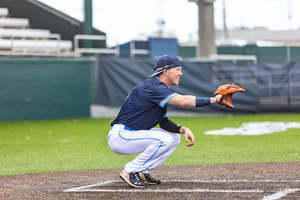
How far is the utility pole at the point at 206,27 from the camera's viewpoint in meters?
24.9

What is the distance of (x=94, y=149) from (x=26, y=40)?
12.8 meters

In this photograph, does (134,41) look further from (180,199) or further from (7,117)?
(180,199)

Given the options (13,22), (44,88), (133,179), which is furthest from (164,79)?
(13,22)

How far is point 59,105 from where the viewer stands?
18078mm

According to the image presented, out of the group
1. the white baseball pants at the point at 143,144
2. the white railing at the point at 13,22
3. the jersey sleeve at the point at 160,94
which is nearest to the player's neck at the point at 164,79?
the jersey sleeve at the point at 160,94

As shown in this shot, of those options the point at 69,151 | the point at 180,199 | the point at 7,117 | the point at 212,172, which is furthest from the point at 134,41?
the point at 180,199

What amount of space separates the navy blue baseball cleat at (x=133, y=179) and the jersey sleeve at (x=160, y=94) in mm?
851

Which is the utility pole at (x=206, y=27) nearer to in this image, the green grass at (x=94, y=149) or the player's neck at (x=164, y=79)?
the green grass at (x=94, y=149)

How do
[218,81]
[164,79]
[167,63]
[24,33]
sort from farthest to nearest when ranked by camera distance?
1. [24,33]
2. [218,81]
3. [164,79]
4. [167,63]

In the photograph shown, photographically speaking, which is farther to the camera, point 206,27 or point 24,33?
point 206,27

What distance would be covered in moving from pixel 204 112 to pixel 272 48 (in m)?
15.2

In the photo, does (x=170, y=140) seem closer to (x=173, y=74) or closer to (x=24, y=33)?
(x=173, y=74)

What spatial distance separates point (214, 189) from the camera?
5.76 metres

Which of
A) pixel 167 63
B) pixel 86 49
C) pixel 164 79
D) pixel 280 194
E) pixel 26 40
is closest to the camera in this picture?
pixel 280 194
